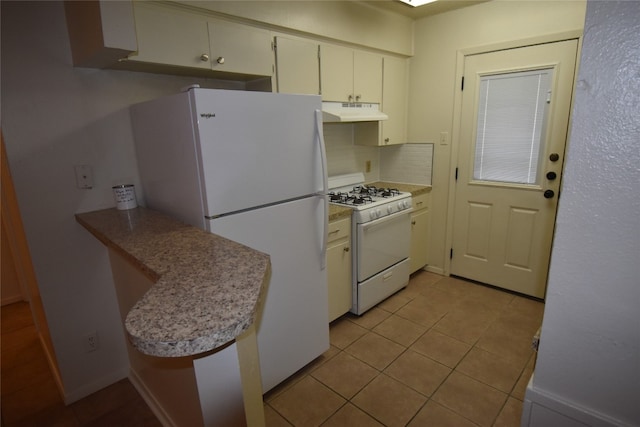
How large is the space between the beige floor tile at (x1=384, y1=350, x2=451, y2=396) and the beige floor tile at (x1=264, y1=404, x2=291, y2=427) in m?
0.69

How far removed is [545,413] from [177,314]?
47.4 inches

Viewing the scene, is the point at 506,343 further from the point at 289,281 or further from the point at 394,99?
the point at 394,99

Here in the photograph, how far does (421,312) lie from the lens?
2.79m

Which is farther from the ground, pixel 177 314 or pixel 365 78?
pixel 365 78

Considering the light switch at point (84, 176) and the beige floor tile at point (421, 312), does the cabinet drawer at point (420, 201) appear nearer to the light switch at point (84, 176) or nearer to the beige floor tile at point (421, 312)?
the beige floor tile at point (421, 312)

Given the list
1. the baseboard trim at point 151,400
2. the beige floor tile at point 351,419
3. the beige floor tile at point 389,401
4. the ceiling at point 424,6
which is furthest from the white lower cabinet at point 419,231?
the baseboard trim at point 151,400

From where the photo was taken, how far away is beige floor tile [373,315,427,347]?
2.44 m

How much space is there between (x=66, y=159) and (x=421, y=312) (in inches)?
103

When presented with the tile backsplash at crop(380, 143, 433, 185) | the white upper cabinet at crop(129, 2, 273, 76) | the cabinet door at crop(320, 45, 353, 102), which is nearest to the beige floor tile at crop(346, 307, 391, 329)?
the tile backsplash at crop(380, 143, 433, 185)

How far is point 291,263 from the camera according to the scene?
6.24 ft

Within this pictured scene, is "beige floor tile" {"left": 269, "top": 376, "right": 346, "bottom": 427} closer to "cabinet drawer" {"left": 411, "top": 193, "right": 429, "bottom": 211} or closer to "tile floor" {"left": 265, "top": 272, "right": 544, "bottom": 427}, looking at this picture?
"tile floor" {"left": 265, "top": 272, "right": 544, "bottom": 427}

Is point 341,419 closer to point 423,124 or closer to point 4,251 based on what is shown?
point 423,124

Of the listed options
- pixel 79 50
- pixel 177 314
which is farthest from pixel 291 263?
pixel 79 50

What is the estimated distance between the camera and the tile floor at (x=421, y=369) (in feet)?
5.94
